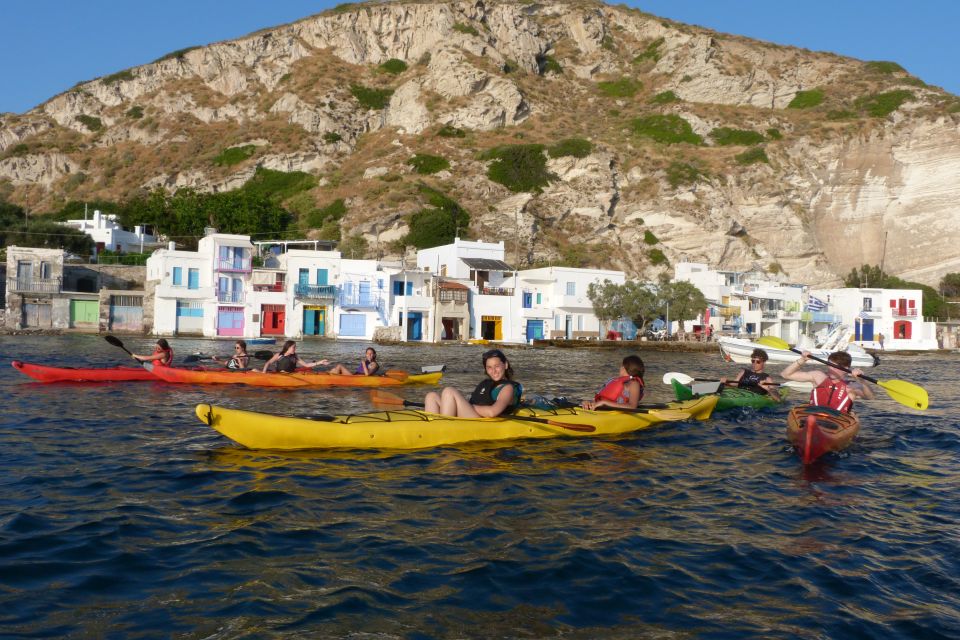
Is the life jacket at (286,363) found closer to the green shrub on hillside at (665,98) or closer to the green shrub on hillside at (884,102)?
the green shrub on hillside at (884,102)

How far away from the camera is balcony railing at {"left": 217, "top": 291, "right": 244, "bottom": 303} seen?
49.6 m

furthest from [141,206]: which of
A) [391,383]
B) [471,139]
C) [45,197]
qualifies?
[391,383]

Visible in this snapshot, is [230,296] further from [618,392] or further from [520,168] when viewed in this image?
[520,168]

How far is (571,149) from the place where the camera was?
3332 inches

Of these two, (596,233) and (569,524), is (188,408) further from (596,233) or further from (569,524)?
(596,233)

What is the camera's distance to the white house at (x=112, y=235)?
222 ft

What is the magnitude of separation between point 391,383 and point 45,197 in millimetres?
90747

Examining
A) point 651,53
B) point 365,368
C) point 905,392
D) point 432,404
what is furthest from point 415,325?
point 651,53

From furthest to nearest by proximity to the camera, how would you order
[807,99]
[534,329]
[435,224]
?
[807,99], [435,224], [534,329]

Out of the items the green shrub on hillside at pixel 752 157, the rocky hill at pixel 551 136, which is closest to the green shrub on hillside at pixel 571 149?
the rocky hill at pixel 551 136

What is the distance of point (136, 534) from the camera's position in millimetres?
6914

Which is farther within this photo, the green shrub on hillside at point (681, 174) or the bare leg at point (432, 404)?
the green shrub on hillside at point (681, 174)

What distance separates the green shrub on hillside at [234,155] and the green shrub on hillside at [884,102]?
3223 inches

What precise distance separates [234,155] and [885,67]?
320 ft
